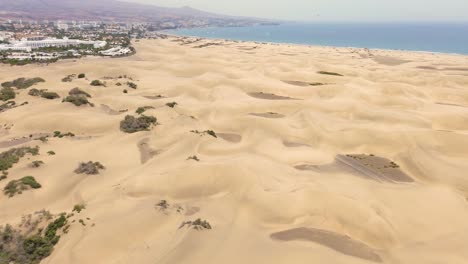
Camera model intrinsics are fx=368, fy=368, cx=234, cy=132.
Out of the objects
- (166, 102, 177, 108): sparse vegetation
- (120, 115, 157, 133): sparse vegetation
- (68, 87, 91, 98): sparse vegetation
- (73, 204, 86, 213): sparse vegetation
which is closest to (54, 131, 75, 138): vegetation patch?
(120, 115, 157, 133): sparse vegetation

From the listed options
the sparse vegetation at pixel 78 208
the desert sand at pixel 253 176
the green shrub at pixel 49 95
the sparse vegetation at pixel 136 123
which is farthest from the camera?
the green shrub at pixel 49 95

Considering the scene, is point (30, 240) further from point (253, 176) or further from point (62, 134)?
point (62, 134)

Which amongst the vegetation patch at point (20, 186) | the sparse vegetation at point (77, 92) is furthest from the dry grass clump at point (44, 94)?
the vegetation patch at point (20, 186)

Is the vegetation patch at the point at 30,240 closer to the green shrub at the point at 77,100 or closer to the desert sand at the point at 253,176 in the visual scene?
the desert sand at the point at 253,176

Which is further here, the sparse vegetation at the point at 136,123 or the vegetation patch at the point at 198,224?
the sparse vegetation at the point at 136,123

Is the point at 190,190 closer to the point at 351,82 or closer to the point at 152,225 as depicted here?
the point at 152,225

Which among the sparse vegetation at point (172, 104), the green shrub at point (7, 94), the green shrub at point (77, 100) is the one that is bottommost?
the green shrub at point (7, 94)

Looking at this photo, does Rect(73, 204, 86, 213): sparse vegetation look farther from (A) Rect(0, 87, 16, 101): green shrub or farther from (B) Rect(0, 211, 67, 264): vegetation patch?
(A) Rect(0, 87, 16, 101): green shrub

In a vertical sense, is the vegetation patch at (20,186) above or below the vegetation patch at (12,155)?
above
